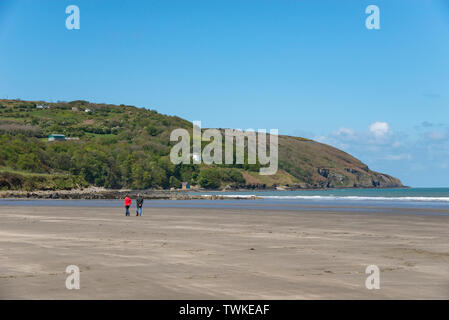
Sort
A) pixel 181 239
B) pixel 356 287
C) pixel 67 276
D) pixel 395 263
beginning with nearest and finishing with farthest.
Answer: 1. pixel 356 287
2. pixel 67 276
3. pixel 395 263
4. pixel 181 239

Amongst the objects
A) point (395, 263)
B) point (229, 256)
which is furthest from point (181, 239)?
point (395, 263)

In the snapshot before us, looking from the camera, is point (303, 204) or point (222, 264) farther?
point (303, 204)

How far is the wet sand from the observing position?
11.6 m

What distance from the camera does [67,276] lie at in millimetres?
13305

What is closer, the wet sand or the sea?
the wet sand

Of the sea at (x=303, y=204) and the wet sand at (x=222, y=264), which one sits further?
the sea at (x=303, y=204)

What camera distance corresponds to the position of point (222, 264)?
15.7 metres

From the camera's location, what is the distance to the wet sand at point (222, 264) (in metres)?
11.6

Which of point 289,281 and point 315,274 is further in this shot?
point 315,274
